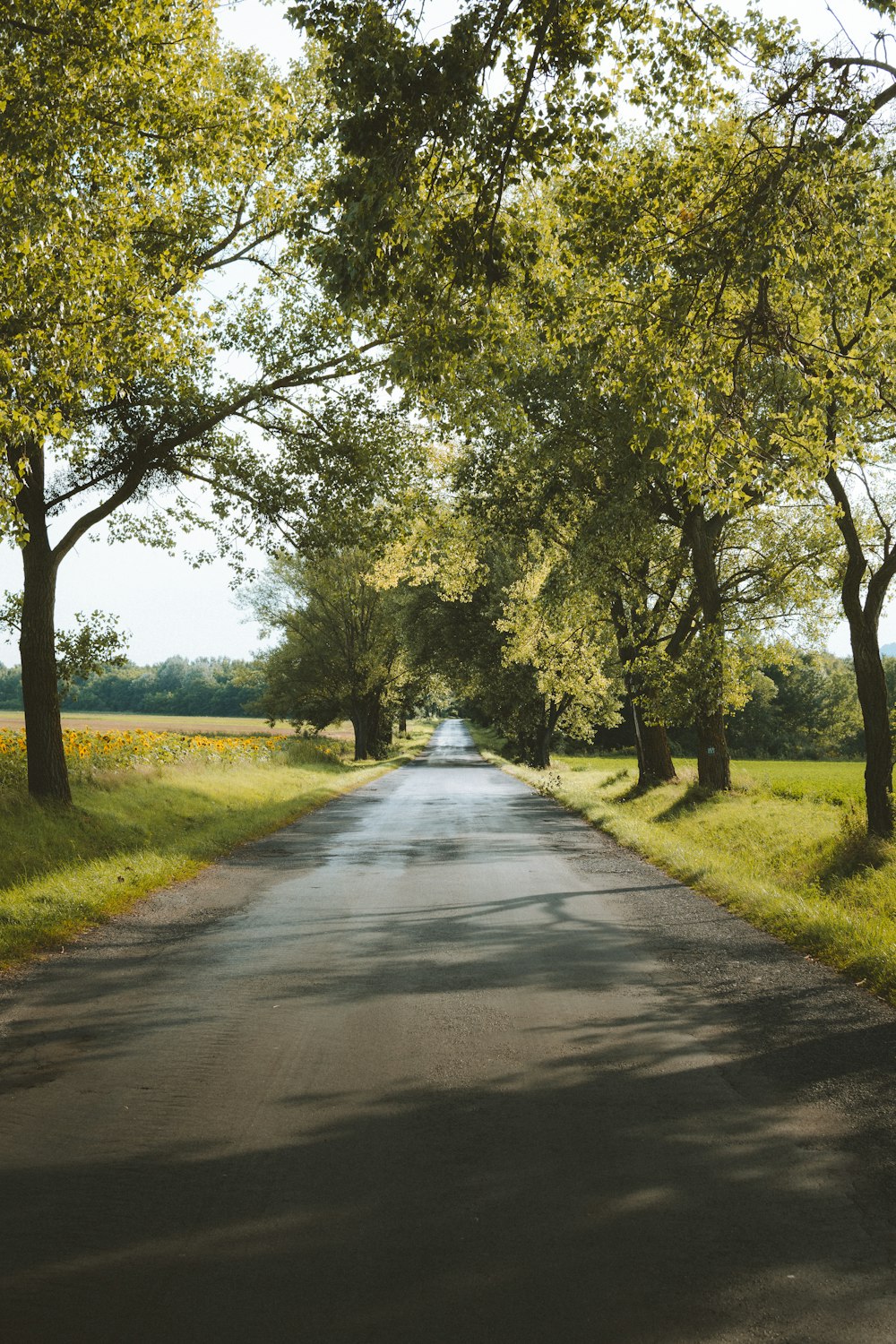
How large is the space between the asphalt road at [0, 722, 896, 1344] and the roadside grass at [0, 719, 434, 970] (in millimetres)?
945

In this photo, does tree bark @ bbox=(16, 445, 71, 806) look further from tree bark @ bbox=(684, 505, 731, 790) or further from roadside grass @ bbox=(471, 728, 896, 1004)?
tree bark @ bbox=(684, 505, 731, 790)

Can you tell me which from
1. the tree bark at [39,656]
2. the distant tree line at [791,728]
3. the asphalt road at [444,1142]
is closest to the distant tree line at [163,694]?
the distant tree line at [791,728]

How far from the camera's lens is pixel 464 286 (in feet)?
26.8

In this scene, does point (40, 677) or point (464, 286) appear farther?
point (40, 677)

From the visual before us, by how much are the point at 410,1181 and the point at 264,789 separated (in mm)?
19425

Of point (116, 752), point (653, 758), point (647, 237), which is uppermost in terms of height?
point (647, 237)

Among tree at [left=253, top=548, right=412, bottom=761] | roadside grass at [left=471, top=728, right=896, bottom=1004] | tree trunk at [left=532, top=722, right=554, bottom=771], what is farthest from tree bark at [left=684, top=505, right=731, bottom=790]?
tree at [left=253, top=548, right=412, bottom=761]

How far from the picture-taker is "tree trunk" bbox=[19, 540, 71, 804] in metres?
13.8

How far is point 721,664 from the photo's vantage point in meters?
15.4

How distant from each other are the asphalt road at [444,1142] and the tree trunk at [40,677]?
6356 millimetres

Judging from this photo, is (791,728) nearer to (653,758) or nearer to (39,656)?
(653,758)

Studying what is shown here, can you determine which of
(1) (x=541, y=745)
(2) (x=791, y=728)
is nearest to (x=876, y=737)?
(1) (x=541, y=745)

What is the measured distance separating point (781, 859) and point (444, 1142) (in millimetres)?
9140

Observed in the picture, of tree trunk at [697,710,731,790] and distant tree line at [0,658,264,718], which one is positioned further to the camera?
distant tree line at [0,658,264,718]
